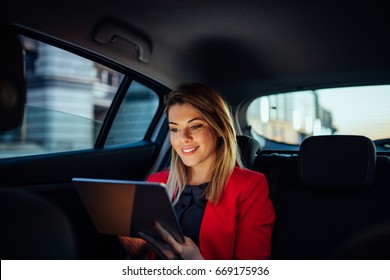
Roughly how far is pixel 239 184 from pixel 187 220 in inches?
10.5

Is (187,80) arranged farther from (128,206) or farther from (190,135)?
(128,206)

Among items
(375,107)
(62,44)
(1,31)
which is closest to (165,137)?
(62,44)

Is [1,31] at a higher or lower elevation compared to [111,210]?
higher

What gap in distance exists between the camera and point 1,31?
111 centimetres

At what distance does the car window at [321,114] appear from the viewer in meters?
3.19

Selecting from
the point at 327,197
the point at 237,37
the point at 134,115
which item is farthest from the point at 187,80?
the point at 327,197

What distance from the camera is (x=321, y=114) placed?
3.36 m

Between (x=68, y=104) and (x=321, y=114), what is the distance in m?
1.92

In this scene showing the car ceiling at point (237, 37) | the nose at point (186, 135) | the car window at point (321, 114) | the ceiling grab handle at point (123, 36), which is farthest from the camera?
the car window at point (321, 114)

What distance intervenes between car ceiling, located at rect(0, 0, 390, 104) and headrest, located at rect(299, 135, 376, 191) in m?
0.75

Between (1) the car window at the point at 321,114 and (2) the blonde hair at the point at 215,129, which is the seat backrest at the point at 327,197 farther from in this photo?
(1) the car window at the point at 321,114

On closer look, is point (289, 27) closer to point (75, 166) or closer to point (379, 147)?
point (379, 147)

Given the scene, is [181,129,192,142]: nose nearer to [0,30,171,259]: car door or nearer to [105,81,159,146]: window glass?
[0,30,171,259]: car door

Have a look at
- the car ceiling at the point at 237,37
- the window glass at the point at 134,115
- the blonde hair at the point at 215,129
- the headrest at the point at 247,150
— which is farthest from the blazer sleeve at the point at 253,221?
the window glass at the point at 134,115
